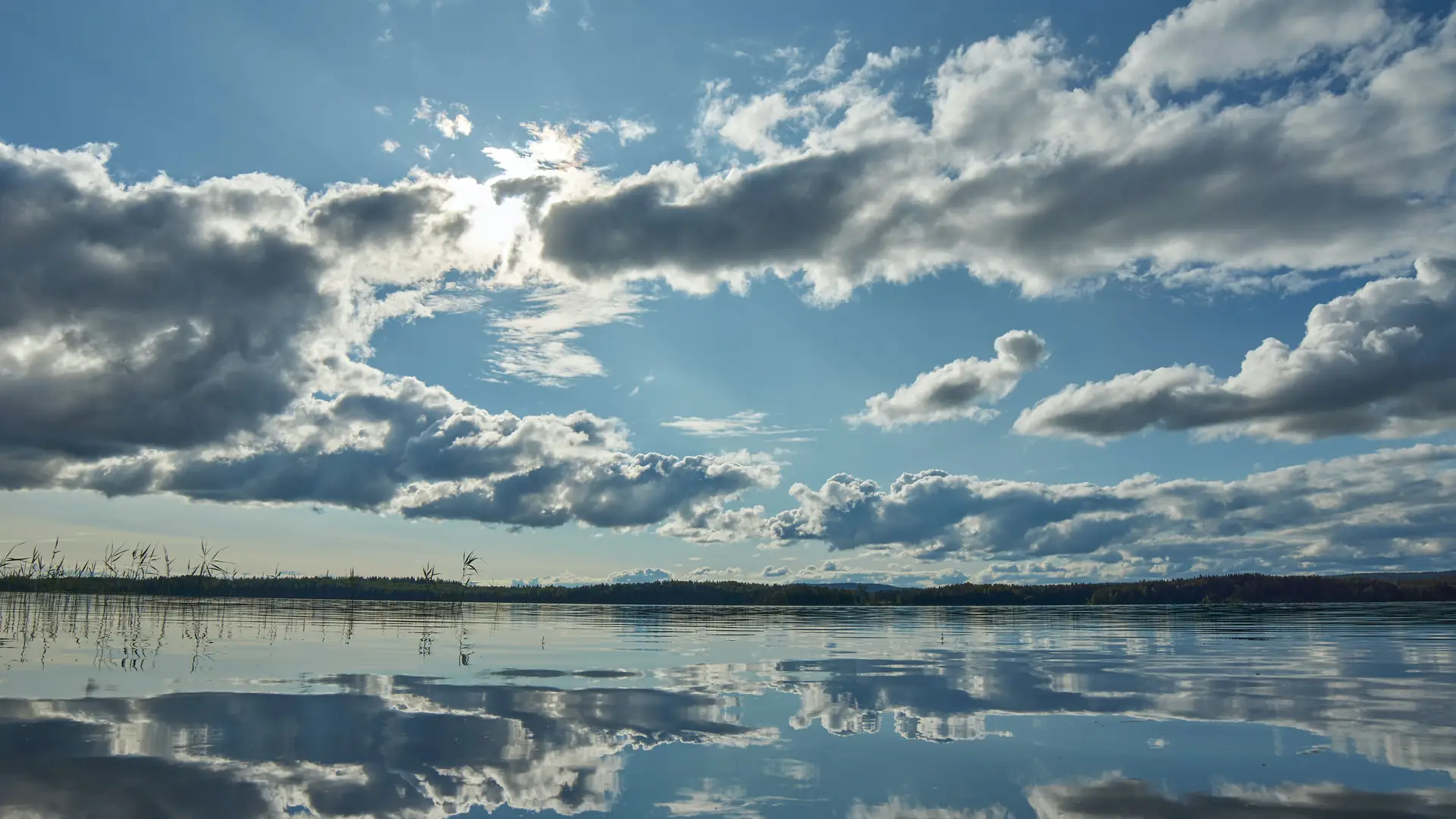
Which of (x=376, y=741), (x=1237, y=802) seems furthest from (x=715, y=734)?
(x=1237, y=802)

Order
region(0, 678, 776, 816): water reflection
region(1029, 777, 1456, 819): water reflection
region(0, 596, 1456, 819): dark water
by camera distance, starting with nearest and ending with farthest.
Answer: region(1029, 777, 1456, 819): water reflection
region(0, 596, 1456, 819): dark water
region(0, 678, 776, 816): water reflection

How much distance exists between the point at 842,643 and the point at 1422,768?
130 ft

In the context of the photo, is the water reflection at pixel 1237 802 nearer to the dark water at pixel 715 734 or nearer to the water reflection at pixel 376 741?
the dark water at pixel 715 734

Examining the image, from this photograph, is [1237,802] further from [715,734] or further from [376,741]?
[376,741]

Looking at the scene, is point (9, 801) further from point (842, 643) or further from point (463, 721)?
point (842, 643)

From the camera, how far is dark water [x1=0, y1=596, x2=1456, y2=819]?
51.9 ft

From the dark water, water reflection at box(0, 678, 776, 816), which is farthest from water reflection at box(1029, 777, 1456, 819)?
water reflection at box(0, 678, 776, 816)

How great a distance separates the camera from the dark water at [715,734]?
15.8m

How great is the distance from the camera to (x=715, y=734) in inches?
863

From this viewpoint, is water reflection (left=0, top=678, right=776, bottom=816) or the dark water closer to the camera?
the dark water

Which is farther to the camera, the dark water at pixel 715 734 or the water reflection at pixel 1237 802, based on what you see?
the dark water at pixel 715 734

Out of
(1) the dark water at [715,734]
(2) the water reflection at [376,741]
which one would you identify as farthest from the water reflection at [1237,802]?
(2) the water reflection at [376,741]

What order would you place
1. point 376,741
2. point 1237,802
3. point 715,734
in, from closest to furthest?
point 1237,802 → point 376,741 → point 715,734

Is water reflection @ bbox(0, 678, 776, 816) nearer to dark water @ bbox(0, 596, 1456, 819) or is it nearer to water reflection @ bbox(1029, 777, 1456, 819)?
dark water @ bbox(0, 596, 1456, 819)
